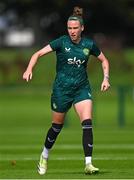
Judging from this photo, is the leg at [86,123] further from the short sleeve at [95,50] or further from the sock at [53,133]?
the short sleeve at [95,50]

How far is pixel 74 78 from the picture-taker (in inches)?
563

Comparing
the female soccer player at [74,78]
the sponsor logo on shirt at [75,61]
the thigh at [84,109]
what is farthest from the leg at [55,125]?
the sponsor logo on shirt at [75,61]

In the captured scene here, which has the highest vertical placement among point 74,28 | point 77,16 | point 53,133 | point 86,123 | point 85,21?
point 77,16

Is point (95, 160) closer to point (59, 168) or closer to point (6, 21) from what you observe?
point (59, 168)

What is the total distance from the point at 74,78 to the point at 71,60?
26 centimetres

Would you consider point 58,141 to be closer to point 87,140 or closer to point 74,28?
point 87,140

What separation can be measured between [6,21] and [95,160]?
188 feet

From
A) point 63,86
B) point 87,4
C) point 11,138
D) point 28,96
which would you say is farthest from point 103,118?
point 87,4

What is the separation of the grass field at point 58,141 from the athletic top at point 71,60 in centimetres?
128

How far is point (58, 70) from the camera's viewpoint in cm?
1441

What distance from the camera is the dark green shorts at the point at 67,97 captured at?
14.4 metres

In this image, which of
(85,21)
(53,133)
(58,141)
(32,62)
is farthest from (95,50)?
(85,21)

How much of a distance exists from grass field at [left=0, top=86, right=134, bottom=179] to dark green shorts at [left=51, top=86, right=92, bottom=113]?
3.06ft

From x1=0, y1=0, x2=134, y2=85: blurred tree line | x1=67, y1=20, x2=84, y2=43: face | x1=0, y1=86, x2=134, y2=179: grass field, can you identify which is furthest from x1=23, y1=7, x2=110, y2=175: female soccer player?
x1=0, y1=0, x2=134, y2=85: blurred tree line
